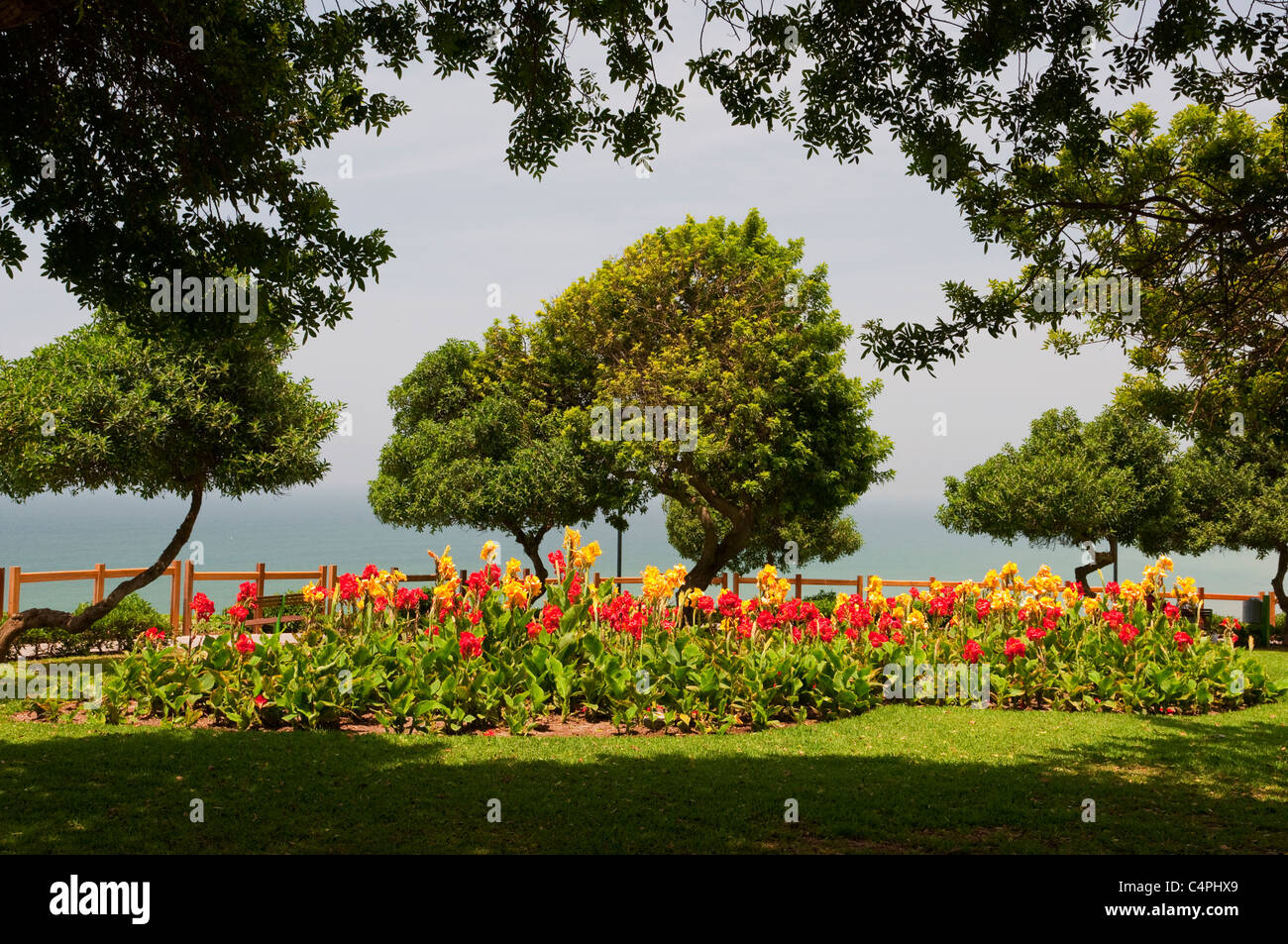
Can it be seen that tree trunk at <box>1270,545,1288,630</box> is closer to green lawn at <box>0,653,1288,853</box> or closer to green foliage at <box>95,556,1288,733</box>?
green foliage at <box>95,556,1288,733</box>

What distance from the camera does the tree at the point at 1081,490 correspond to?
2272 centimetres

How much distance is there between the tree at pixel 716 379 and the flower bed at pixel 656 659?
7185 millimetres

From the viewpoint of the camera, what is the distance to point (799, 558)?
2794 centimetres

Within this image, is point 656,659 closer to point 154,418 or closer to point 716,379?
point 154,418

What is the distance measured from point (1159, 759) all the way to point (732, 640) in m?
4.38

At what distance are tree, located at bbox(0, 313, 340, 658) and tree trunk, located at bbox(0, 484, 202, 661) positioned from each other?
0.12 ft

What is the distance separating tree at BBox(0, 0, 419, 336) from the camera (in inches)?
251

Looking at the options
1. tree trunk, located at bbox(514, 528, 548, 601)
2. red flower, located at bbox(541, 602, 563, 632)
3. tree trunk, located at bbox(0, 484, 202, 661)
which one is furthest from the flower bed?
tree trunk, located at bbox(514, 528, 548, 601)

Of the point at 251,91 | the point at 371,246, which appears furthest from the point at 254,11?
the point at 371,246

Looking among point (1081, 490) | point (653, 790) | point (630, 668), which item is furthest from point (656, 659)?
point (1081, 490)

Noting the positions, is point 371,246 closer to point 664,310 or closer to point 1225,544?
point 664,310

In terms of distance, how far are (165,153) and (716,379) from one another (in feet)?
43.9

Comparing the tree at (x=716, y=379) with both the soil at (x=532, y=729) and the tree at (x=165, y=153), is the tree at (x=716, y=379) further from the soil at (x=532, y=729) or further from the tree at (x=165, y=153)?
the tree at (x=165, y=153)

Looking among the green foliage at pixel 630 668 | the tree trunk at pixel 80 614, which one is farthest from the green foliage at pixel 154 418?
the green foliage at pixel 630 668
